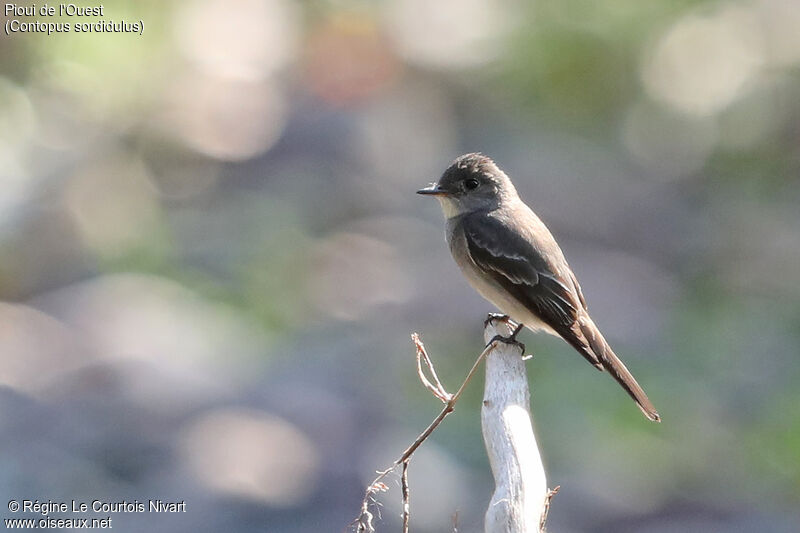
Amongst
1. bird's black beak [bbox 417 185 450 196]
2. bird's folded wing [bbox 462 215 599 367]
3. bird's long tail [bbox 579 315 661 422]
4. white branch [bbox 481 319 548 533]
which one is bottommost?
white branch [bbox 481 319 548 533]

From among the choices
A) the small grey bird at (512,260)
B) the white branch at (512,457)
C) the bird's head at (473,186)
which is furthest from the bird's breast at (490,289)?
the white branch at (512,457)

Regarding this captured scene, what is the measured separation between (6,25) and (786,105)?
746 cm

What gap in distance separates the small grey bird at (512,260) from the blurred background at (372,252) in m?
1.58

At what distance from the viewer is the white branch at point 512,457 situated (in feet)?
9.36

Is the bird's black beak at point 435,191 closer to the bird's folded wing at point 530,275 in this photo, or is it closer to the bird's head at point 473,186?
the bird's head at point 473,186

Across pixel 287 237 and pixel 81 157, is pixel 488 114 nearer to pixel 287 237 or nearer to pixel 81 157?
pixel 287 237

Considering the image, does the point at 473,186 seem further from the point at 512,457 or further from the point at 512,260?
the point at 512,457

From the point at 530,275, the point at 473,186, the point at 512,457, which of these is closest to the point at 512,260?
the point at 530,275

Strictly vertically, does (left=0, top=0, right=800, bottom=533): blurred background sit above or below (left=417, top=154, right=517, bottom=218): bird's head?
above

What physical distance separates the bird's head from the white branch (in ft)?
5.71

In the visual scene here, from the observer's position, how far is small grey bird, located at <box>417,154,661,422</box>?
475cm

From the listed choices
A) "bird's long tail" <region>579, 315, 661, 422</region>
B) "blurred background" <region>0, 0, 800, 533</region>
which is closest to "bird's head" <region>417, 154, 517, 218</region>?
"bird's long tail" <region>579, 315, 661, 422</region>

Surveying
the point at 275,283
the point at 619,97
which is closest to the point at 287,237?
the point at 275,283

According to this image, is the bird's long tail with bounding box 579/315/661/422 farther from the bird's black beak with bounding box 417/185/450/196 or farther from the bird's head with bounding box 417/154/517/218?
the bird's black beak with bounding box 417/185/450/196
